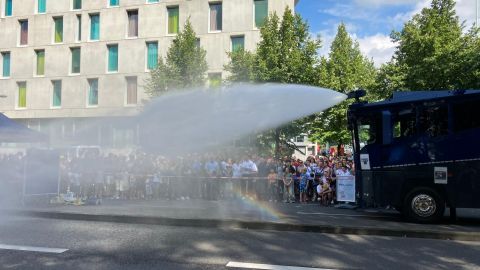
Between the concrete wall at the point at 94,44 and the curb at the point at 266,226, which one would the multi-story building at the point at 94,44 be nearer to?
the concrete wall at the point at 94,44

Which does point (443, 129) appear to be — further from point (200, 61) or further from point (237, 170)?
point (200, 61)

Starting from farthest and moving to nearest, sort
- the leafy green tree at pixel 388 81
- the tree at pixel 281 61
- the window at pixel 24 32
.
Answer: the window at pixel 24 32
the leafy green tree at pixel 388 81
the tree at pixel 281 61

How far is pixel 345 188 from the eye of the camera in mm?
14312

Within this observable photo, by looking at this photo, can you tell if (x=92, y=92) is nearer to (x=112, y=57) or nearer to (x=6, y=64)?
(x=112, y=57)

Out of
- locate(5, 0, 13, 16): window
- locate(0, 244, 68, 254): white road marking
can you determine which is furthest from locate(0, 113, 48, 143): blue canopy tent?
locate(5, 0, 13, 16): window

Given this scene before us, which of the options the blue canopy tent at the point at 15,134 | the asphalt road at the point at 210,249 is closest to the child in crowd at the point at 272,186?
the asphalt road at the point at 210,249

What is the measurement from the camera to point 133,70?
3609 cm

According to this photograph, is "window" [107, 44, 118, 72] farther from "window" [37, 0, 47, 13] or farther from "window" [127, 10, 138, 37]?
"window" [37, 0, 47, 13]

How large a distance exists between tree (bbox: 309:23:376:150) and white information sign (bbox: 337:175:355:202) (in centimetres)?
1300

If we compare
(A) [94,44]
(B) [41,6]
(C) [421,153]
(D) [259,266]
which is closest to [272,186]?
(C) [421,153]

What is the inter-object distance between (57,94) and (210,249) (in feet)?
116

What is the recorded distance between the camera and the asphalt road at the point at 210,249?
6434 millimetres

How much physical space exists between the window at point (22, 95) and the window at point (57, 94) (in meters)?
2.90

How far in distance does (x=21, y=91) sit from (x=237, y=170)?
3111 cm
